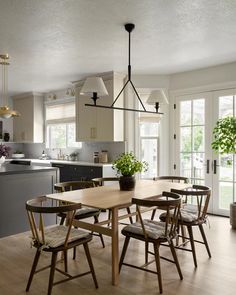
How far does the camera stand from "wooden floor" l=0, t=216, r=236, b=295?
2.69 metres

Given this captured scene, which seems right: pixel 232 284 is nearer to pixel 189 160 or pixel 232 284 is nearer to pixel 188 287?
pixel 188 287

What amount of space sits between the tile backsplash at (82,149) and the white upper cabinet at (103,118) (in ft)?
1.26

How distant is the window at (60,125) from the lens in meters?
7.50

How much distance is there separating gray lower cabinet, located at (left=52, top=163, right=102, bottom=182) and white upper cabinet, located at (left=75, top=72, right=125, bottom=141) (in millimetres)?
643

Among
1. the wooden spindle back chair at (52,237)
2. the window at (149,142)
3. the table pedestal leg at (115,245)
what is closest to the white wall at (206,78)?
the window at (149,142)

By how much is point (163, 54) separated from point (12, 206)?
321 cm

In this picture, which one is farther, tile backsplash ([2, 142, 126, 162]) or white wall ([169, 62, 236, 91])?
tile backsplash ([2, 142, 126, 162])

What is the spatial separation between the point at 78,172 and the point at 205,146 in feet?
8.65

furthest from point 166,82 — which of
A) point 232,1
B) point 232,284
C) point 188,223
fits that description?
point 232,284

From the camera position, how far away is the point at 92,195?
318cm

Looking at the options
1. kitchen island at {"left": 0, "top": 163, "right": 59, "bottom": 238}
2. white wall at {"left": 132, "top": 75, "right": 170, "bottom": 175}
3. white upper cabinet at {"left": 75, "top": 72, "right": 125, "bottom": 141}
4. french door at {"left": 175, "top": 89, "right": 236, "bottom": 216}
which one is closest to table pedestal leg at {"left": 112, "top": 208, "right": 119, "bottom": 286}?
kitchen island at {"left": 0, "top": 163, "right": 59, "bottom": 238}

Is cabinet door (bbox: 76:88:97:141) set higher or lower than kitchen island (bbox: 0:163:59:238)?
higher

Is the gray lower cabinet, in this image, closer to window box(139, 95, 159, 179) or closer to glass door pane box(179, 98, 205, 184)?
window box(139, 95, 159, 179)

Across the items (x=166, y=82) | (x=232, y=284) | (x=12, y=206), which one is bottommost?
(x=232, y=284)
